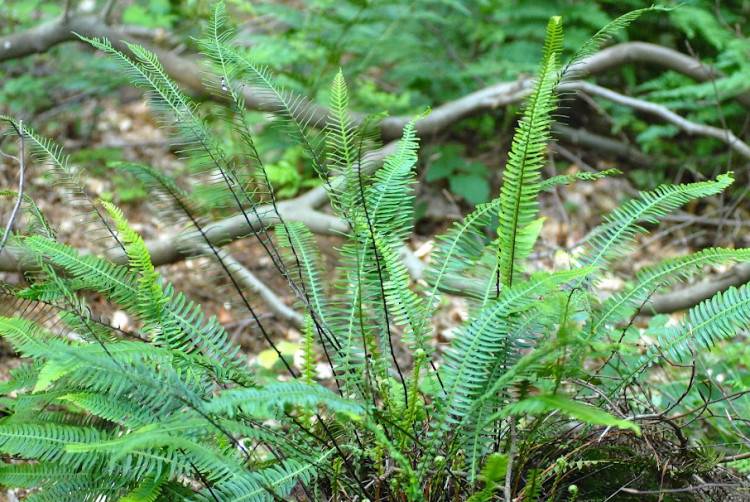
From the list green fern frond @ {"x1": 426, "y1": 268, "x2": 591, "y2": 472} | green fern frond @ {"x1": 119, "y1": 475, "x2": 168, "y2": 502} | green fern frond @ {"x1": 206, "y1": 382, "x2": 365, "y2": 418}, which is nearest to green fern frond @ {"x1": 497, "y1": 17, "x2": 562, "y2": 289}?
green fern frond @ {"x1": 426, "y1": 268, "x2": 591, "y2": 472}

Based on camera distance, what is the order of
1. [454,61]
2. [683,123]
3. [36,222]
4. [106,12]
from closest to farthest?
[36,222] → [683,123] → [106,12] → [454,61]

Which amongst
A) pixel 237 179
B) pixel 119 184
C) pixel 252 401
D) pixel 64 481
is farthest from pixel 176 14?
pixel 252 401

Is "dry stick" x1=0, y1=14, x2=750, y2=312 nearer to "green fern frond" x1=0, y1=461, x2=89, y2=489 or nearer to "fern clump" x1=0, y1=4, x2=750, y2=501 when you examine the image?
"fern clump" x1=0, y1=4, x2=750, y2=501

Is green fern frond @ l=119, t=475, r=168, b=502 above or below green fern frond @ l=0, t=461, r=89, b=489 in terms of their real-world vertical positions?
above

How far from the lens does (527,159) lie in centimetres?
135

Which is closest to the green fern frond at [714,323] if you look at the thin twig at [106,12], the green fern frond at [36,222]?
the green fern frond at [36,222]

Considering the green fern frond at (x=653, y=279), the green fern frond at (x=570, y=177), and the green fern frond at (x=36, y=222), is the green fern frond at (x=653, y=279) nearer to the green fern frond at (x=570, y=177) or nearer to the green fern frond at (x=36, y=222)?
the green fern frond at (x=570, y=177)

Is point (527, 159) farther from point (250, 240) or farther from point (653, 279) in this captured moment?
point (250, 240)

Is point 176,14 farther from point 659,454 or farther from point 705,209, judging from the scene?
point 659,454

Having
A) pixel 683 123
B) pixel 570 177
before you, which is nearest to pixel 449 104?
pixel 683 123

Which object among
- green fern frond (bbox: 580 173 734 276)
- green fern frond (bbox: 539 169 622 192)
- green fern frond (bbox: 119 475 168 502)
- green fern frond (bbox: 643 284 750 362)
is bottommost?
green fern frond (bbox: 119 475 168 502)

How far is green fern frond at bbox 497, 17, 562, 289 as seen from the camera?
4.22 ft

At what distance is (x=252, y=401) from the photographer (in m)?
1.04

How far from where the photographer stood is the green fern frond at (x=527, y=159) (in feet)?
4.22
